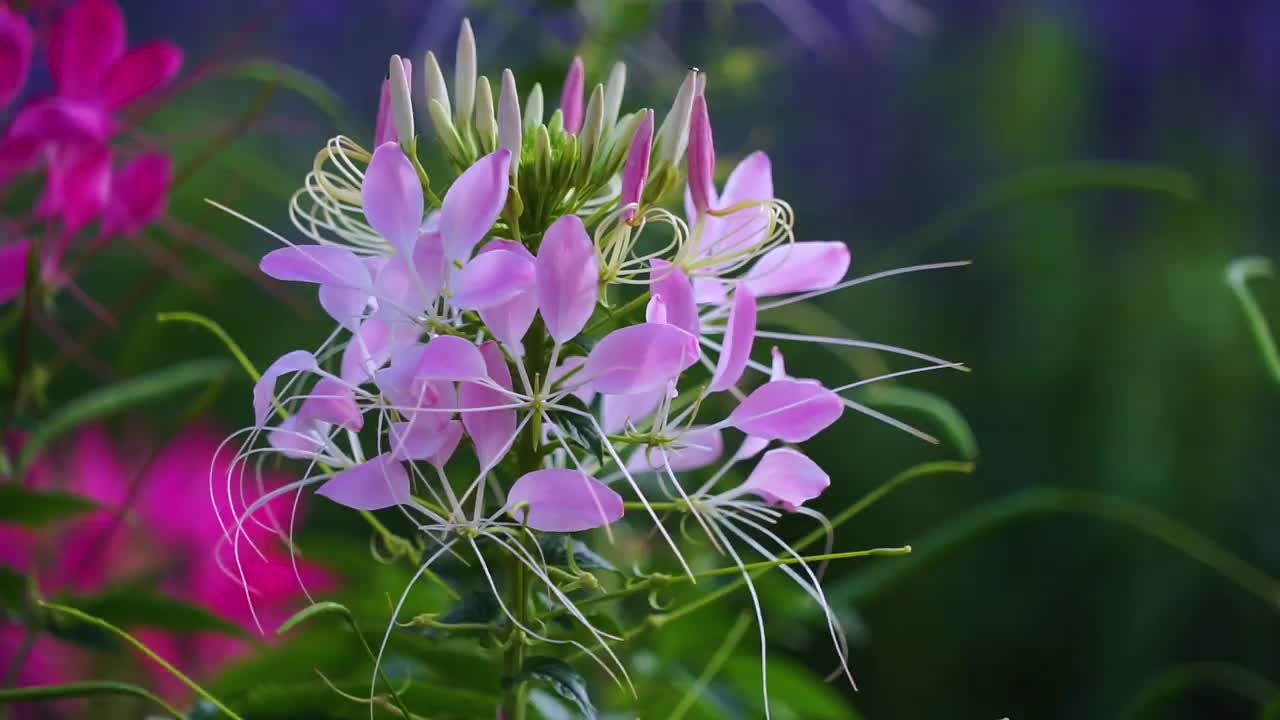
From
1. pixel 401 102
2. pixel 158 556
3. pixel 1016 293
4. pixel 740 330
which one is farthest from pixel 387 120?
pixel 1016 293

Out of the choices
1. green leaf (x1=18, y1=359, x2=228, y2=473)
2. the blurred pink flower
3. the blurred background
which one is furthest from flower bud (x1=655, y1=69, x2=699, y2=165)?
the blurred background

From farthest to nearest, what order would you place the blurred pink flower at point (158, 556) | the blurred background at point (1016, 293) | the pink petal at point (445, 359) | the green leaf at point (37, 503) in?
the blurred background at point (1016, 293) → the blurred pink flower at point (158, 556) → the green leaf at point (37, 503) → the pink petal at point (445, 359)

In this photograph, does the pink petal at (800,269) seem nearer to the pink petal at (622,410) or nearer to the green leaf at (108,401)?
the pink petal at (622,410)

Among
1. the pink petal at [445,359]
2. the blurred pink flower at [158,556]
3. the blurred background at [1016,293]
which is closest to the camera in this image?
the pink petal at [445,359]

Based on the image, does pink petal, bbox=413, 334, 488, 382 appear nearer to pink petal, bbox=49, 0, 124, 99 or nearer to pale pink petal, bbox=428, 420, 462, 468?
pale pink petal, bbox=428, 420, 462, 468

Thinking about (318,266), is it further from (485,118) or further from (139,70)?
(139,70)

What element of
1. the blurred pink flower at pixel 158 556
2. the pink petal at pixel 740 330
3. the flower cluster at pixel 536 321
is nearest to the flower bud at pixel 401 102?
the flower cluster at pixel 536 321
